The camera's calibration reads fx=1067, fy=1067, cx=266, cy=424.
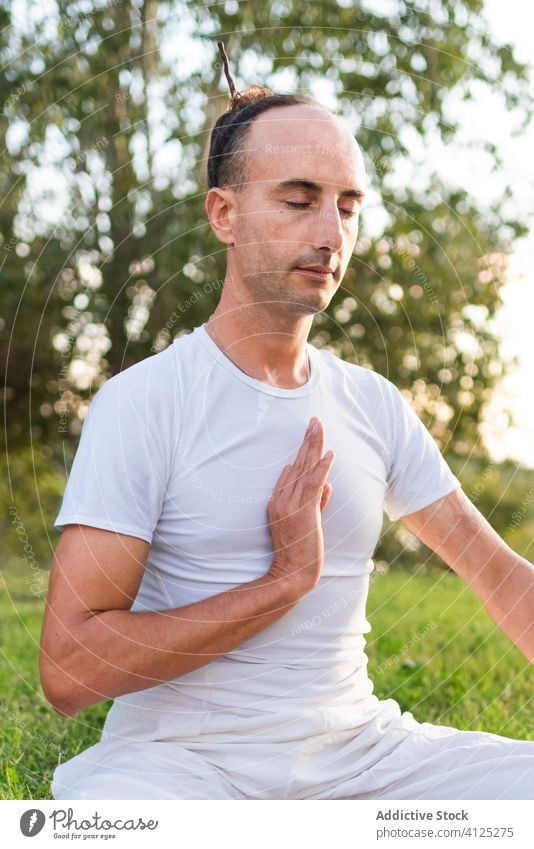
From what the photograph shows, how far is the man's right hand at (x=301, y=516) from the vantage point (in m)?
2.44

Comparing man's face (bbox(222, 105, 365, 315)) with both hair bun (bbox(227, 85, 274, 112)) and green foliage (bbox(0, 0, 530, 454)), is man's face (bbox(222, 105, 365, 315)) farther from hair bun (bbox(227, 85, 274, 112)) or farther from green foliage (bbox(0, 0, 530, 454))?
green foliage (bbox(0, 0, 530, 454))

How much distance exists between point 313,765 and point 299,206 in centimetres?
137

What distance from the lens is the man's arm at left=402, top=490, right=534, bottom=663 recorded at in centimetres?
281

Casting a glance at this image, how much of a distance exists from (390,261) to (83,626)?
4918 mm

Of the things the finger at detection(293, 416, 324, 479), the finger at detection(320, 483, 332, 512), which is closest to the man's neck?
the finger at detection(293, 416, 324, 479)

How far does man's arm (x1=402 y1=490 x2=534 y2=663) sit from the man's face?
691 mm

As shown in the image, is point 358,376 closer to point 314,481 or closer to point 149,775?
point 314,481

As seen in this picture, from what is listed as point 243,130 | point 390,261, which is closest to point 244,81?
point 390,261

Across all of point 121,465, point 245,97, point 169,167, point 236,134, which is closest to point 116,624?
point 121,465

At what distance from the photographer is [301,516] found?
8.11 ft

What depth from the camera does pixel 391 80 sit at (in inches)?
260

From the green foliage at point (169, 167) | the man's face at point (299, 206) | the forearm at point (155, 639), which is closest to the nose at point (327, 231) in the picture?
the man's face at point (299, 206)

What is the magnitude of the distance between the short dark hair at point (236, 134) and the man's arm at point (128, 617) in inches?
37.0
